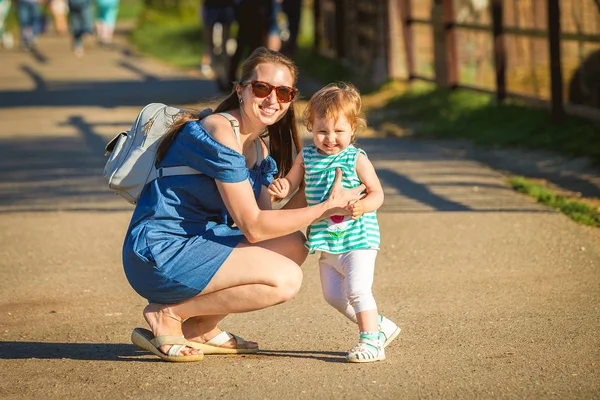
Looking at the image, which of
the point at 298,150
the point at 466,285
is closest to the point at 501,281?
the point at 466,285

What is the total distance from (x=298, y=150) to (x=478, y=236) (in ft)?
7.58

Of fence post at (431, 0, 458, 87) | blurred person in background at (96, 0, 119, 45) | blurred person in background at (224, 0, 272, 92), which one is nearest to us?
fence post at (431, 0, 458, 87)

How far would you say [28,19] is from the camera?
24.6 metres

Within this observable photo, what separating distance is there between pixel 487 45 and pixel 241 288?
8.94 metres

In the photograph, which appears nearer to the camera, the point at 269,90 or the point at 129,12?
the point at 269,90

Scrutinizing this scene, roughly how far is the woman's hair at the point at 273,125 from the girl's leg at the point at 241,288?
45cm

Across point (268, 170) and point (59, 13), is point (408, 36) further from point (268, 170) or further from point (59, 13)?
point (59, 13)

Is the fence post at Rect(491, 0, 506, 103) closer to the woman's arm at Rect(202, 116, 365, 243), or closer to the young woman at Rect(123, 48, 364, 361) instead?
the young woman at Rect(123, 48, 364, 361)

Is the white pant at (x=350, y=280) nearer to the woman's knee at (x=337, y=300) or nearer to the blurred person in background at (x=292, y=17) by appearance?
the woman's knee at (x=337, y=300)

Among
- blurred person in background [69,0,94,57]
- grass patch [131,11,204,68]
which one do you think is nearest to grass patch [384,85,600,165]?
grass patch [131,11,204,68]

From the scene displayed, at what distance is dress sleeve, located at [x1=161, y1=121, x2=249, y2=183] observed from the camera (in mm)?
4262

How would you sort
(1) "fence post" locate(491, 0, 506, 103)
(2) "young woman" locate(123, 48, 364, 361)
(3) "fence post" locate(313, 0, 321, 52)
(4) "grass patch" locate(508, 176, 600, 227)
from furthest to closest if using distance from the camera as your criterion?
(3) "fence post" locate(313, 0, 321, 52) → (1) "fence post" locate(491, 0, 506, 103) → (4) "grass patch" locate(508, 176, 600, 227) → (2) "young woman" locate(123, 48, 364, 361)

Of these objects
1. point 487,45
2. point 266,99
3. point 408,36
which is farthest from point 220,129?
point 408,36

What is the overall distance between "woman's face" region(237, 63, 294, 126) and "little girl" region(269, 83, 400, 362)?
13cm
